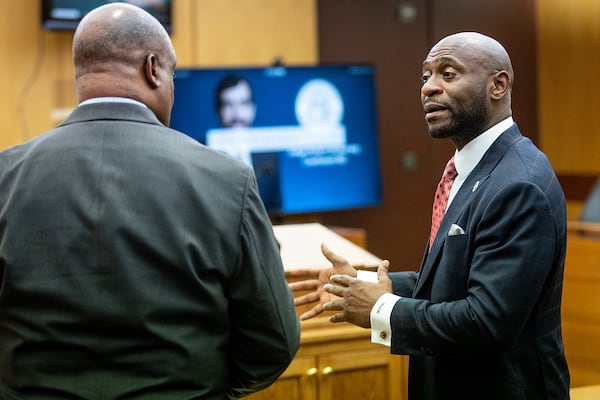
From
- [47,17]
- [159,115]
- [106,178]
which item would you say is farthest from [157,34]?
[47,17]

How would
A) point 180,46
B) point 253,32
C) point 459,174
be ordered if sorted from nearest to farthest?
point 459,174, point 180,46, point 253,32

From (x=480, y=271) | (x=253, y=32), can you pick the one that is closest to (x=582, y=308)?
(x=253, y=32)

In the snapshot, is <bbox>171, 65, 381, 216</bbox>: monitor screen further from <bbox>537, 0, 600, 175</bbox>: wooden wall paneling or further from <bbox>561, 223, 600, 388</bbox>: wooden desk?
<bbox>537, 0, 600, 175</bbox>: wooden wall paneling

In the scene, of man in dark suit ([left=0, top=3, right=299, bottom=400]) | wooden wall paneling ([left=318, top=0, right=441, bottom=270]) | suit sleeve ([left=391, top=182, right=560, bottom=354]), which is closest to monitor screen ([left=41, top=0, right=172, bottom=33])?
wooden wall paneling ([left=318, top=0, right=441, bottom=270])

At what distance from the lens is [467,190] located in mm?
1897

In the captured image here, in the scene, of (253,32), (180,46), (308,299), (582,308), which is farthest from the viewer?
(253,32)

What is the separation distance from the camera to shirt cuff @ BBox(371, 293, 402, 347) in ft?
6.12

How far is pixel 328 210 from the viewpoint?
19.3ft

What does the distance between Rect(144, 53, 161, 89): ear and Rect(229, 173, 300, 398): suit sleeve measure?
261 mm

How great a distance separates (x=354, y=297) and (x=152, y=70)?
64 centimetres

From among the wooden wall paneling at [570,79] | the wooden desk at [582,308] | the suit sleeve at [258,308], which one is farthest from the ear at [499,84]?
the wooden wall paneling at [570,79]

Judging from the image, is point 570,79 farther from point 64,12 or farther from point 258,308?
point 258,308

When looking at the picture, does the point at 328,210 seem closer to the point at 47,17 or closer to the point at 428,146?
the point at 428,146

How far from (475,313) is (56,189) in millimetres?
820
